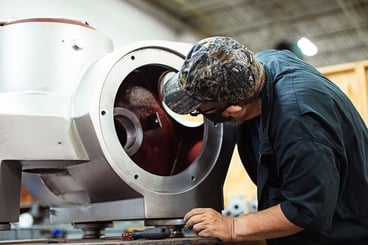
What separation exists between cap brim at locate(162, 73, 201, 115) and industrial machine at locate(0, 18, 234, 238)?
0.09m

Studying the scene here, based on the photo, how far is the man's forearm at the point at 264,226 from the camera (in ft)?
2.95

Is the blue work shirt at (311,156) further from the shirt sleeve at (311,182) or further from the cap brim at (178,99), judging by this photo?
the cap brim at (178,99)

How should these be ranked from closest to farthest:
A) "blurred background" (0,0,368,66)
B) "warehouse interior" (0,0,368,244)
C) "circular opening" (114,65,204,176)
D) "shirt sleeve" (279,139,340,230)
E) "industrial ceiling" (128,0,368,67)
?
"shirt sleeve" (279,139,340,230) → "circular opening" (114,65,204,176) → "warehouse interior" (0,0,368,244) → "blurred background" (0,0,368,66) → "industrial ceiling" (128,0,368,67)

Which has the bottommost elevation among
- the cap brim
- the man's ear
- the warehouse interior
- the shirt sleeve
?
the shirt sleeve

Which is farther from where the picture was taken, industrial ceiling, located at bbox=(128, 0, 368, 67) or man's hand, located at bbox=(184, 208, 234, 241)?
industrial ceiling, located at bbox=(128, 0, 368, 67)

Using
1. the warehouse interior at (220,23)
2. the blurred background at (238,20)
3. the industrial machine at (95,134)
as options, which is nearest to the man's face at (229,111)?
the industrial machine at (95,134)

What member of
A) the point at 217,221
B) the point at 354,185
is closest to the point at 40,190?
the point at 217,221

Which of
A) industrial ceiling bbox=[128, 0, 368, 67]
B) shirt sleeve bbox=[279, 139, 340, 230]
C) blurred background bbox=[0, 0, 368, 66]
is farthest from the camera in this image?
industrial ceiling bbox=[128, 0, 368, 67]

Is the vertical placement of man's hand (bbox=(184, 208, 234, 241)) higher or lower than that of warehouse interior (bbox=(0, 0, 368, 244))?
lower

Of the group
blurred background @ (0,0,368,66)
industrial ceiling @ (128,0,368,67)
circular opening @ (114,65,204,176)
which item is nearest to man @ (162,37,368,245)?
circular opening @ (114,65,204,176)

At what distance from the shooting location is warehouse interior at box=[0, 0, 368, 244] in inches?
107

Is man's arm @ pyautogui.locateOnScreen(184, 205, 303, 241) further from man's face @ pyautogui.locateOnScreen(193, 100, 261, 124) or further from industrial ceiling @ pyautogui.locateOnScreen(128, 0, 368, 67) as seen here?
industrial ceiling @ pyautogui.locateOnScreen(128, 0, 368, 67)

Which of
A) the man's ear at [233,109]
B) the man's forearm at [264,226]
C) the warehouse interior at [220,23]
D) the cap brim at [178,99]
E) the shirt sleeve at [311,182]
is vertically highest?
the warehouse interior at [220,23]

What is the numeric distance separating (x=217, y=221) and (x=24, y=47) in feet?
1.69
